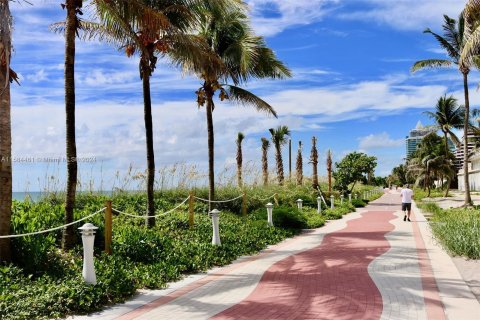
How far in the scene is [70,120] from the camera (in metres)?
9.98

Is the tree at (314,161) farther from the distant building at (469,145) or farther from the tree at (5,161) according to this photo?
the tree at (5,161)

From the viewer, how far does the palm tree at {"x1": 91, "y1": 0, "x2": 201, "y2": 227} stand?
11.0 metres

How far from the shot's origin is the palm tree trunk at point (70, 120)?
998 cm

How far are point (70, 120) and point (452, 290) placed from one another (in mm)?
7417

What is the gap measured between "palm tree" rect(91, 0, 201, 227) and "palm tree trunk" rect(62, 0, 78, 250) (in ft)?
2.94

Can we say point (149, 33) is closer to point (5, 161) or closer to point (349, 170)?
point (5, 161)

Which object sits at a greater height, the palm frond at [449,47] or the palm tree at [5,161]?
the palm frond at [449,47]

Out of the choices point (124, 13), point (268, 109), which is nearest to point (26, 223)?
point (124, 13)

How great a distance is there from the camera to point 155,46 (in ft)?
47.1

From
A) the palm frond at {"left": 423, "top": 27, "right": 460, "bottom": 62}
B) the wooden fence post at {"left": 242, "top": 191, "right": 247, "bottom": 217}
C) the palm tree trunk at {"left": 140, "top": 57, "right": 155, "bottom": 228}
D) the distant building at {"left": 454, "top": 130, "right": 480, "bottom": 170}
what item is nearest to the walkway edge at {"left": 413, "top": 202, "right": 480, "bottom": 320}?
the palm tree trunk at {"left": 140, "top": 57, "right": 155, "bottom": 228}

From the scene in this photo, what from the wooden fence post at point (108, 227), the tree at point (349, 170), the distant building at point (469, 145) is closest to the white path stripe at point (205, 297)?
the wooden fence post at point (108, 227)

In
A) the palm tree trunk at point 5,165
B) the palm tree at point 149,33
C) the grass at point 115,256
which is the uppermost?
the palm tree at point 149,33

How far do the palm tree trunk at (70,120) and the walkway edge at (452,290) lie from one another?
268 inches

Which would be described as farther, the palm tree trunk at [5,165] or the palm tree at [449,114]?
the palm tree at [449,114]
